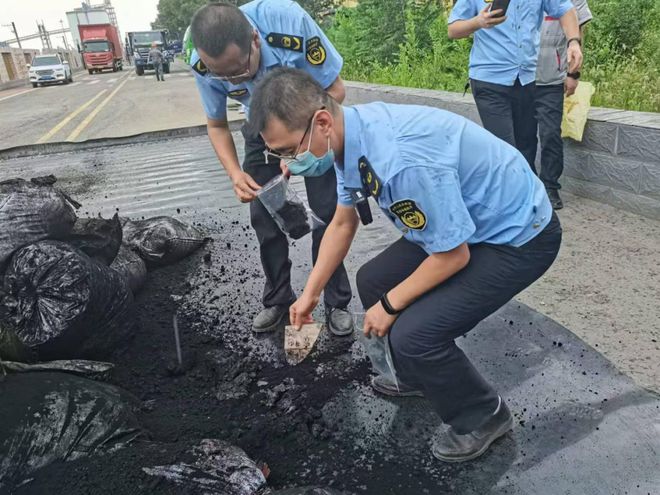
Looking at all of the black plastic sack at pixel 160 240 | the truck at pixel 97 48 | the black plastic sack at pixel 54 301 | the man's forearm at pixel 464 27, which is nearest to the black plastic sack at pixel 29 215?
the black plastic sack at pixel 54 301

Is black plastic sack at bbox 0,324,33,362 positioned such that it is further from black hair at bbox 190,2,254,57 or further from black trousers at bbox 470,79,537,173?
black trousers at bbox 470,79,537,173

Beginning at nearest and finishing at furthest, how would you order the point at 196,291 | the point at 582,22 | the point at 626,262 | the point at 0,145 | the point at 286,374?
1. the point at 286,374
2. the point at 626,262
3. the point at 196,291
4. the point at 582,22
5. the point at 0,145

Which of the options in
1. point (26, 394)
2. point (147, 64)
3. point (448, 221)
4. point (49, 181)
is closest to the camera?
point (448, 221)

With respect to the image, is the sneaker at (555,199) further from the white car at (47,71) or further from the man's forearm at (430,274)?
the white car at (47,71)

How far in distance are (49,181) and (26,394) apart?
1447 millimetres

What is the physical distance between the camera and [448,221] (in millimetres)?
1471

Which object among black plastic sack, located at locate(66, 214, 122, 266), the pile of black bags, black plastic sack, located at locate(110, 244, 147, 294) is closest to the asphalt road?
black plastic sack, located at locate(110, 244, 147, 294)

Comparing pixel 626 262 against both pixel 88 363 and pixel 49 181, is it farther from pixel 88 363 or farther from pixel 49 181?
pixel 49 181

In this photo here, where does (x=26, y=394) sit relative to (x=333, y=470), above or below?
above

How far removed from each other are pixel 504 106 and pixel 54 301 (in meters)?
2.88

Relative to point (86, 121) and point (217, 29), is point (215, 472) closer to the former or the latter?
point (217, 29)

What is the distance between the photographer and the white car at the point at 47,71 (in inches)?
995

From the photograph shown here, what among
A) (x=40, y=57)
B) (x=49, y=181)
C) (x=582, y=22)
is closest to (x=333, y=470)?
(x=49, y=181)

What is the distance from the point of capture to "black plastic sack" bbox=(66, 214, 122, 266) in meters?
2.73
